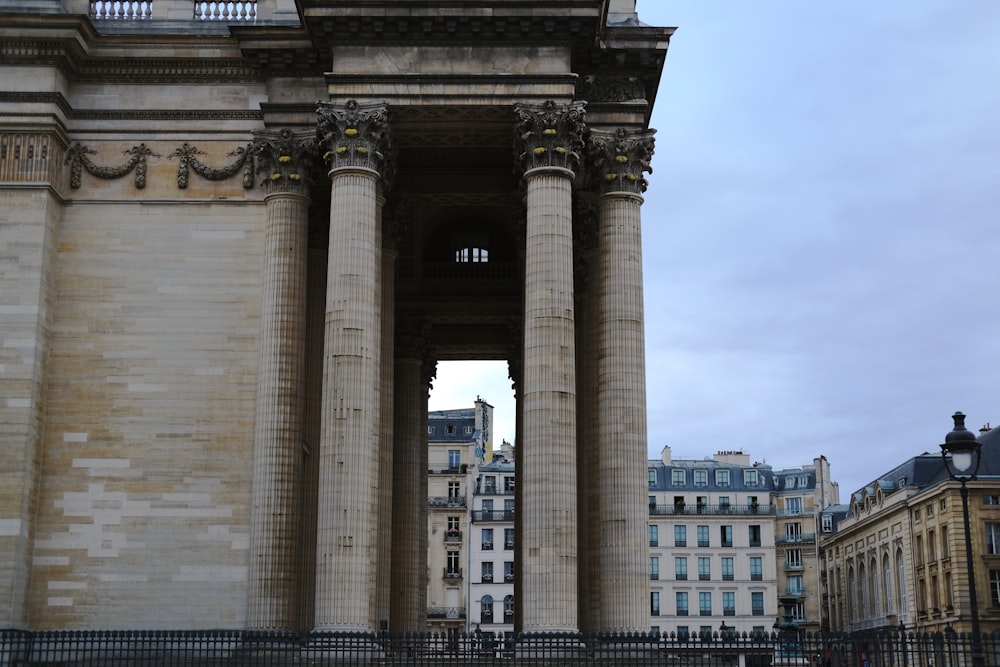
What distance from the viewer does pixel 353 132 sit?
35.2 meters

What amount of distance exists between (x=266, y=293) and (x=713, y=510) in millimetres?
91095

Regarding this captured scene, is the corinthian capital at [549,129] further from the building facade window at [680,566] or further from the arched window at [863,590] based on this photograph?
the arched window at [863,590]

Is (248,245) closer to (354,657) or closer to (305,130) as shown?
(305,130)

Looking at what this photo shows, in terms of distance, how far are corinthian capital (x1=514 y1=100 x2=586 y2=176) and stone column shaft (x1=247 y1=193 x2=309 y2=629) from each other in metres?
6.36

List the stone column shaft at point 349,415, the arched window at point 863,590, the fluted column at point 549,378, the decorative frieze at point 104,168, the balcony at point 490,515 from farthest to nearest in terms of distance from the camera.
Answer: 1. the arched window at point 863,590
2. the balcony at point 490,515
3. the decorative frieze at point 104,168
4. the fluted column at point 549,378
5. the stone column shaft at point 349,415

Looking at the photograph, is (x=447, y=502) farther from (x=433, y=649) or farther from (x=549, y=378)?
(x=433, y=649)

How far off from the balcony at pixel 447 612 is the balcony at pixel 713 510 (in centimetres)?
2041

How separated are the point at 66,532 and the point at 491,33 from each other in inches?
667

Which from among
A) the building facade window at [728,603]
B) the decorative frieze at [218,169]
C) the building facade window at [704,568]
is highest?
the decorative frieze at [218,169]

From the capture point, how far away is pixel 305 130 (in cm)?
3738

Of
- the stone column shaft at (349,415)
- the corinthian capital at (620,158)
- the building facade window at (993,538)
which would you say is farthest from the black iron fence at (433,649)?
the building facade window at (993,538)

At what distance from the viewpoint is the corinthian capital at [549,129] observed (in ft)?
116

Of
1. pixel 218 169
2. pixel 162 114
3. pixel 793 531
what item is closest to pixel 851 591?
pixel 793 531

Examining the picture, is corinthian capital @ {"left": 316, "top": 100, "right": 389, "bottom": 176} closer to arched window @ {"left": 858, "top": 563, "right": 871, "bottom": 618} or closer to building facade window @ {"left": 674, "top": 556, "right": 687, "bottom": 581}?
building facade window @ {"left": 674, "top": 556, "right": 687, "bottom": 581}
